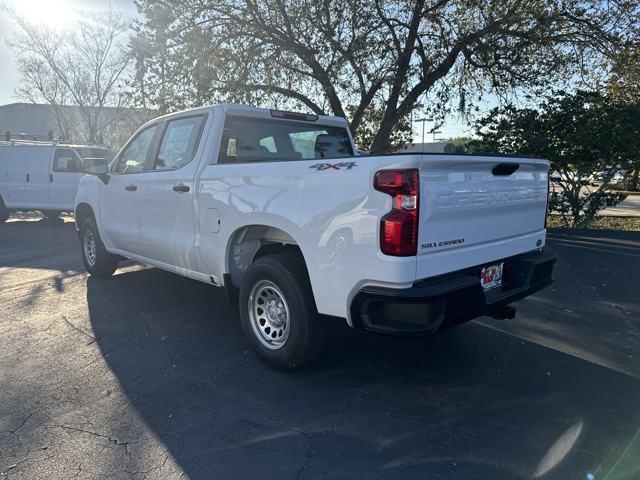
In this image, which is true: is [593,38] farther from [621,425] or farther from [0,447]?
[0,447]

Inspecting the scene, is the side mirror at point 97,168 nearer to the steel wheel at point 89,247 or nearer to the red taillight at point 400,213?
the steel wheel at point 89,247

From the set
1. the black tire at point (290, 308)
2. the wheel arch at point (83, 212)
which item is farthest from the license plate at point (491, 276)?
the wheel arch at point (83, 212)

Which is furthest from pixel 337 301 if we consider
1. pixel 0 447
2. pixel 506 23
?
pixel 506 23

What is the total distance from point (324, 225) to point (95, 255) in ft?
14.7

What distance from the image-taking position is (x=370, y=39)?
11773 millimetres

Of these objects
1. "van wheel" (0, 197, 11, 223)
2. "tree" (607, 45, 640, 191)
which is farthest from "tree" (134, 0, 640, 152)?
"van wheel" (0, 197, 11, 223)

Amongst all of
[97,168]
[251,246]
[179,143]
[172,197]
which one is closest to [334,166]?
[251,246]

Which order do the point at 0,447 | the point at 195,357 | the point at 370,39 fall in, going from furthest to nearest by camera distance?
the point at 370,39, the point at 195,357, the point at 0,447

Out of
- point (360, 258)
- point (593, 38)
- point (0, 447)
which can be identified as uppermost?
point (593, 38)

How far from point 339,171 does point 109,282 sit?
4.59 metres

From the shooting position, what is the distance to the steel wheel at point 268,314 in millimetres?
3662

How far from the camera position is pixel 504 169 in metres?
3.42

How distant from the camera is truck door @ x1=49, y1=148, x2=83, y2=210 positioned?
12352 mm

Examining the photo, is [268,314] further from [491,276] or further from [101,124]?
[101,124]
